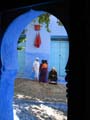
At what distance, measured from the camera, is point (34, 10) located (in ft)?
Answer: 8.73

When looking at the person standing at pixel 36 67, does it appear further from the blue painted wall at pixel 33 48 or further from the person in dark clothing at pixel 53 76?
the person in dark clothing at pixel 53 76

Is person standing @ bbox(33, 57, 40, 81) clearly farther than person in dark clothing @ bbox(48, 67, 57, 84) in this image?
Yes

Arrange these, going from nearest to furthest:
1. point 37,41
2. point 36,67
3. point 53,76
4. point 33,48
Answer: point 53,76
point 36,67
point 37,41
point 33,48

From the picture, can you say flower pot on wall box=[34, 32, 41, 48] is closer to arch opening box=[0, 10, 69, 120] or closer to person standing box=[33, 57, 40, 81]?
person standing box=[33, 57, 40, 81]

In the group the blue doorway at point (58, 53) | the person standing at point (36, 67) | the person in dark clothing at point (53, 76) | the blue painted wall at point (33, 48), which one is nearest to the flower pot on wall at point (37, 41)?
the blue painted wall at point (33, 48)

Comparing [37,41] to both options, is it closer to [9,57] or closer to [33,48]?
[33,48]

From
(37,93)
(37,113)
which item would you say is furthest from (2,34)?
(37,93)

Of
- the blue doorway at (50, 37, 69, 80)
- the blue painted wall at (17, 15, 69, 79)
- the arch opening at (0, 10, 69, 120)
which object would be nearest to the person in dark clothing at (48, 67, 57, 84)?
the blue doorway at (50, 37, 69, 80)

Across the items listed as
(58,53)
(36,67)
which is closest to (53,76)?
(36,67)

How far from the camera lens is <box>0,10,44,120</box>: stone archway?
9.88 feet

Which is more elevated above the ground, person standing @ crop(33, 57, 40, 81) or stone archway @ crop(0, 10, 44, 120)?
stone archway @ crop(0, 10, 44, 120)

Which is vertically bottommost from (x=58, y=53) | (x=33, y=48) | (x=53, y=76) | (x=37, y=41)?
(x=53, y=76)

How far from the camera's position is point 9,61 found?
3.14 metres

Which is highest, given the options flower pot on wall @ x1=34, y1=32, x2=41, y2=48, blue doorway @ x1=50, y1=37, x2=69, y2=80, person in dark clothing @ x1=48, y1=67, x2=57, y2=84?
flower pot on wall @ x1=34, y1=32, x2=41, y2=48
